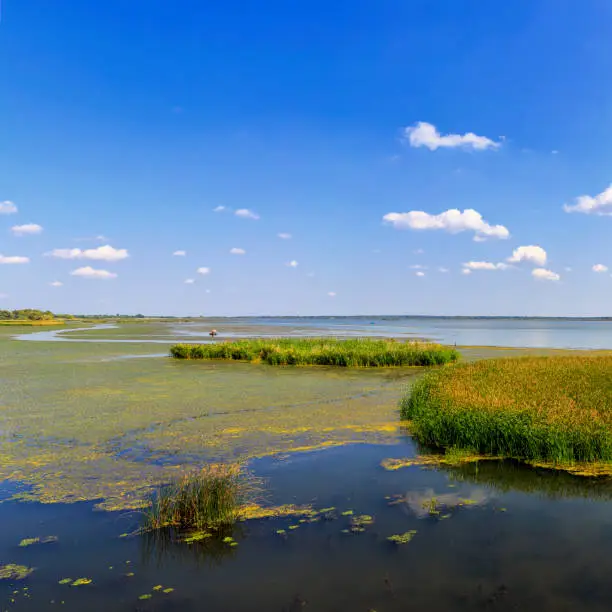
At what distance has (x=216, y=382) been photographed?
2153 centimetres

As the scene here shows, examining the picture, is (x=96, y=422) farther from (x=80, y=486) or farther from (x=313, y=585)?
(x=313, y=585)

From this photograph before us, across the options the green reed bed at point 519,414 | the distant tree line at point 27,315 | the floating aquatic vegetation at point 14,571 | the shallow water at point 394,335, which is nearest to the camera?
the floating aquatic vegetation at point 14,571

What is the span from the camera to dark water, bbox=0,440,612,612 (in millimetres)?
5340

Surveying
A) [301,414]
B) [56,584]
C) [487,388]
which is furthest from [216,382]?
[56,584]

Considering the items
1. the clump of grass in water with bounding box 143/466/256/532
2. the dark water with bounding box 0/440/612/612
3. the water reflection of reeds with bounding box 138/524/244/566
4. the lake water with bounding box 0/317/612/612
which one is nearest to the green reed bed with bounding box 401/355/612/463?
the lake water with bounding box 0/317/612/612

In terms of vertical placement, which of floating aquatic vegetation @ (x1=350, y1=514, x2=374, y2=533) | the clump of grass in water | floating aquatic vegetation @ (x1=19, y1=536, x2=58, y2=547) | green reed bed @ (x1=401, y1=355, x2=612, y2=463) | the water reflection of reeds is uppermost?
green reed bed @ (x1=401, y1=355, x2=612, y2=463)

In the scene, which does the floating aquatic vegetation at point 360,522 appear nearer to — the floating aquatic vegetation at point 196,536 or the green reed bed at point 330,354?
the floating aquatic vegetation at point 196,536

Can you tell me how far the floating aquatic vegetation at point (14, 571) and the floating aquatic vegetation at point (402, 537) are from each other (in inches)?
172

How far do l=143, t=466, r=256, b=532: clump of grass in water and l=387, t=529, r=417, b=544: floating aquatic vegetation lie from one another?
2.23 meters

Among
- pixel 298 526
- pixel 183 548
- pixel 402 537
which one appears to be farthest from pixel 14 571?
pixel 402 537

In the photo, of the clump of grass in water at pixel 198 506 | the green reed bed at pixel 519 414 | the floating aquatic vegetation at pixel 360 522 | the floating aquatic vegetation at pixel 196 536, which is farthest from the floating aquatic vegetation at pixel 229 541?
the green reed bed at pixel 519 414

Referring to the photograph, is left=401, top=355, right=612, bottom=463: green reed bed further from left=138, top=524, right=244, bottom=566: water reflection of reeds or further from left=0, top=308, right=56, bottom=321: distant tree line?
left=0, top=308, right=56, bottom=321: distant tree line

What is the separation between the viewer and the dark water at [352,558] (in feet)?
17.5

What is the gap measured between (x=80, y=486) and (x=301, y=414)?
724cm
